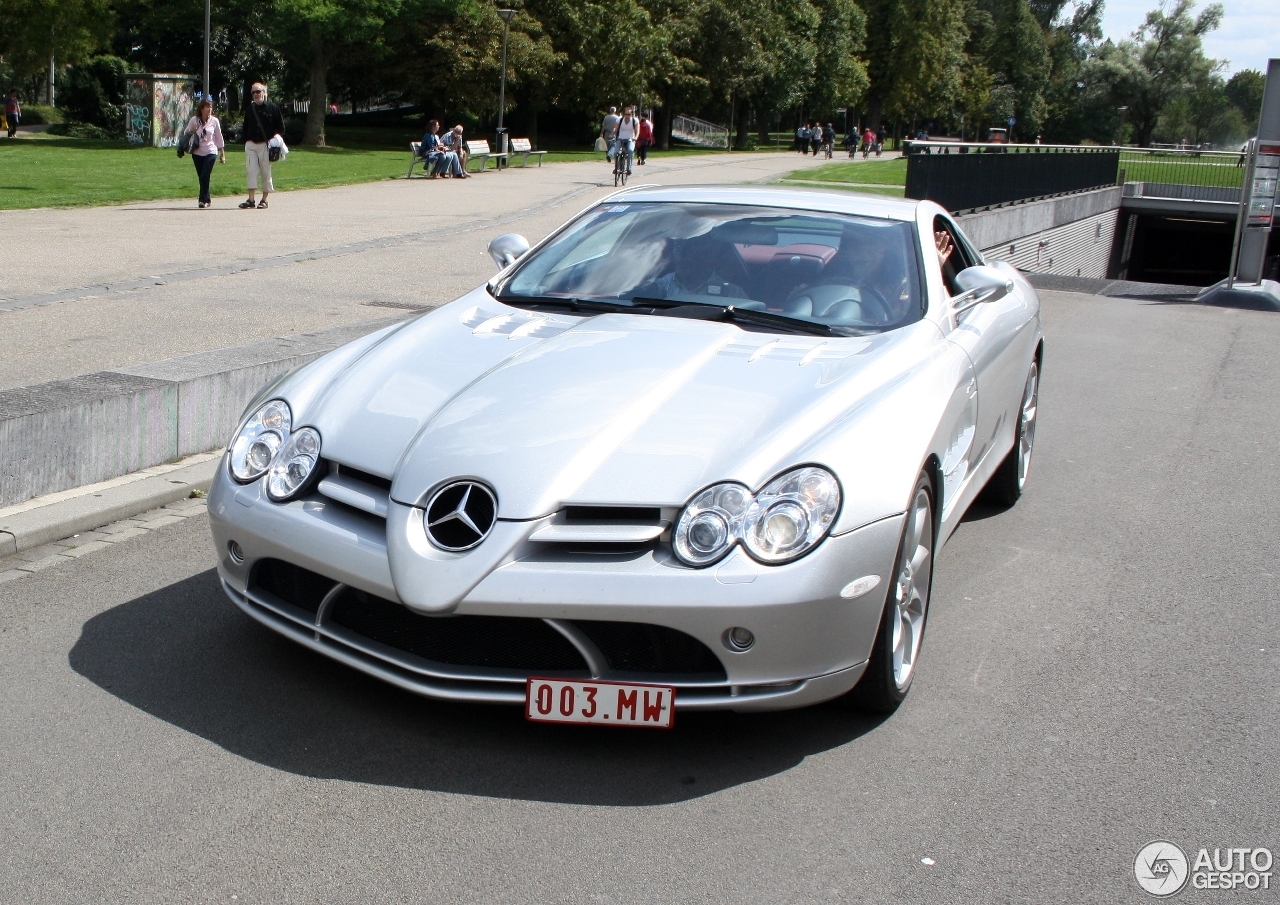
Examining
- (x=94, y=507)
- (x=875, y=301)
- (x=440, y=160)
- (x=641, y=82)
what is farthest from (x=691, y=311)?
(x=641, y=82)

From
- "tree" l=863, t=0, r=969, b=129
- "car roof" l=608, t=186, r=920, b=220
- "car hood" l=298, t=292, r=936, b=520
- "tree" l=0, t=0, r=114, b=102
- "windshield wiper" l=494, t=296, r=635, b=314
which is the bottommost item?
"car hood" l=298, t=292, r=936, b=520

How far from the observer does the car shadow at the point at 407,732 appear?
144 inches

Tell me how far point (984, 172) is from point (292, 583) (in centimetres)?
1820

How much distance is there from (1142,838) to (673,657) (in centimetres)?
123

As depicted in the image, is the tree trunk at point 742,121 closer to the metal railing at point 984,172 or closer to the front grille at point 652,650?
the metal railing at point 984,172

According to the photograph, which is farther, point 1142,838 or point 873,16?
point 873,16

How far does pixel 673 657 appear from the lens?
370 centimetres

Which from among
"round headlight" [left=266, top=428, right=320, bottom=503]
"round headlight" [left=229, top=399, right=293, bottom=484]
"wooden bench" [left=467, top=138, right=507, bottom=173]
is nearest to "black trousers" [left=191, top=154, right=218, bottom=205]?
"wooden bench" [left=467, top=138, right=507, bottom=173]

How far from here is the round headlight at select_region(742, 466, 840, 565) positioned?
3619 millimetres

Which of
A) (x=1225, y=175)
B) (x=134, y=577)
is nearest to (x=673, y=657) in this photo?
(x=134, y=577)

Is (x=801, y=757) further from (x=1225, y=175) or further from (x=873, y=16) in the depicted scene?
(x=873, y=16)

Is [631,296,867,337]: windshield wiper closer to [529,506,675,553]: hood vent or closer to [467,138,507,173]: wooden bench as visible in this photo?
[529,506,675,553]: hood vent

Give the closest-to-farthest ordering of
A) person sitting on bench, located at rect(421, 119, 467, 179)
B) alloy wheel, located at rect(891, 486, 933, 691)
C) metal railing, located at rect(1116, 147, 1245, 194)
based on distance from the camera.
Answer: alloy wheel, located at rect(891, 486, 933, 691) < person sitting on bench, located at rect(421, 119, 467, 179) < metal railing, located at rect(1116, 147, 1245, 194)

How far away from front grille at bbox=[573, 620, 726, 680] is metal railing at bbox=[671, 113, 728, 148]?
81.2 m
